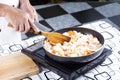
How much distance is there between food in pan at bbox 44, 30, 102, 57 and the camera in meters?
0.88

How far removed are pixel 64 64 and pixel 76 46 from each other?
0.26ft

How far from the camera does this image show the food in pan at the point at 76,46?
2.88 feet

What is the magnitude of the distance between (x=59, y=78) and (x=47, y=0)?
1788 mm

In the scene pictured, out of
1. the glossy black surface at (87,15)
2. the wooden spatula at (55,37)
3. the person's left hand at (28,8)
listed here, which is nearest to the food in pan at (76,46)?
the wooden spatula at (55,37)

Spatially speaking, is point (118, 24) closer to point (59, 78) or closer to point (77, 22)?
point (77, 22)

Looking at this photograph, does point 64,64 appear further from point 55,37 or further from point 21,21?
point 21,21

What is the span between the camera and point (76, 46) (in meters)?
0.91

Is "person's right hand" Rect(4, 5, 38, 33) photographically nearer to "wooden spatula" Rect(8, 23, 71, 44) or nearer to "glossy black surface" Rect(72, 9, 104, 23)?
"wooden spatula" Rect(8, 23, 71, 44)

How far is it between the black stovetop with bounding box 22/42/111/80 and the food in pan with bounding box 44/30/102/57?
0.03 metres

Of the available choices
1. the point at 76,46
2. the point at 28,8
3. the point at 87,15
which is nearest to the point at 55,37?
the point at 76,46

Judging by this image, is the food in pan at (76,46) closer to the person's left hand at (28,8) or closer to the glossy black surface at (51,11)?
the person's left hand at (28,8)

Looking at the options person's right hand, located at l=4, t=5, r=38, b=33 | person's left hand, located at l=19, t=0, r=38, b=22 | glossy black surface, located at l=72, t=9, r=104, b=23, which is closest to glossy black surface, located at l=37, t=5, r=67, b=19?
glossy black surface, located at l=72, t=9, r=104, b=23

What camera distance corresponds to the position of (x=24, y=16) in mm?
970

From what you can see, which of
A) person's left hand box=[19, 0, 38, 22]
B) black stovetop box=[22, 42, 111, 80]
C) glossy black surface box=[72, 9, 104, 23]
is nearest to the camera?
black stovetop box=[22, 42, 111, 80]
